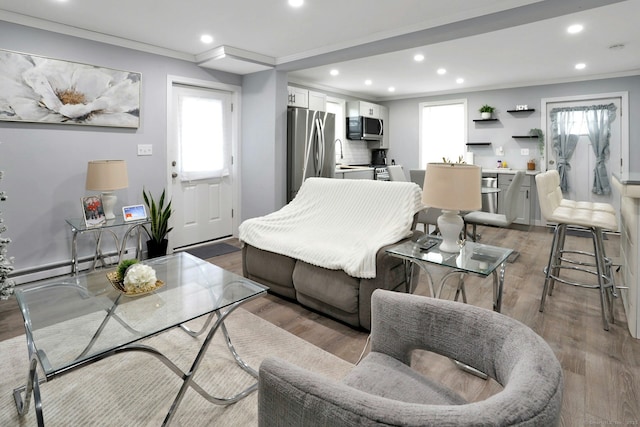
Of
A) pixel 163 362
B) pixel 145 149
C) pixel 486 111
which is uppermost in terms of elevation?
pixel 486 111

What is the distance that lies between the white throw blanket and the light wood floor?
17.5 inches

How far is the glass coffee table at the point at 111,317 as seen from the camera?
1.45 meters

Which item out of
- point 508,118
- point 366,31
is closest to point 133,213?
point 366,31

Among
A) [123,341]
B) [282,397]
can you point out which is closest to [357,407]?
[282,397]

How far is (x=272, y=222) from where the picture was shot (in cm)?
325

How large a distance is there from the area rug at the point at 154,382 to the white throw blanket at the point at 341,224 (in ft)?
1.97

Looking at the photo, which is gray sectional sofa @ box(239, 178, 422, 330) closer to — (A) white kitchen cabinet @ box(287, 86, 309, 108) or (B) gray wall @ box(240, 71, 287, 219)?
(B) gray wall @ box(240, 71, 287, 219)

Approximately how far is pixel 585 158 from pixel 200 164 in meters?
5.73

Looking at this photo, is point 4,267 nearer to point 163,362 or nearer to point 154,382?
point 154,382

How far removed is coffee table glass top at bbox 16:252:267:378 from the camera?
1.47 m

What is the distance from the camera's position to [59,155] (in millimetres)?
3479

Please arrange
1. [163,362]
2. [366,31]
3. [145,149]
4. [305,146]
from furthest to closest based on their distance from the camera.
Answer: [305,146] < [145,149] < [366,31] < [163,362]

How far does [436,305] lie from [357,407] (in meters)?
0.63

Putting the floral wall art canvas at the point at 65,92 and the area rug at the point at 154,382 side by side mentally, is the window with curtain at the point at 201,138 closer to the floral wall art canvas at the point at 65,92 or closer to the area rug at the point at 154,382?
the floral wall art canvas at the point at 65,92
